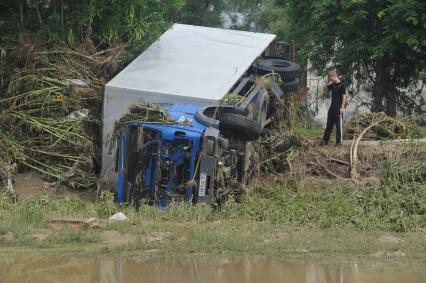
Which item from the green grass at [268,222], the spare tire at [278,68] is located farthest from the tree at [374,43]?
the green grass at [268,222]

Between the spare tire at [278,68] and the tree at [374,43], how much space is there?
158 inches

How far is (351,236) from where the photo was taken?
9.35 m

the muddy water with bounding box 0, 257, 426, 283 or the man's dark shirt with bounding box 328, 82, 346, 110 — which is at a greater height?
the man's dark shirt with bounding box 328, 82, 346, 110

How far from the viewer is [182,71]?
47.6 feet

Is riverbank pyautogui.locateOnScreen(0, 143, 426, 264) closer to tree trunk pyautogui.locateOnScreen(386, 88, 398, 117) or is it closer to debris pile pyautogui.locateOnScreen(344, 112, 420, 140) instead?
debris pile pyautogui.locateOnScreen(344, 112, 420, 140)

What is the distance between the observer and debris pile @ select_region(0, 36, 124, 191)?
44.3 ft

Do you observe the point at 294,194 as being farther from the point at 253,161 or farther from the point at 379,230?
the point at 379,230

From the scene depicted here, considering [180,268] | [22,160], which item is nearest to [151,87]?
[22,160]

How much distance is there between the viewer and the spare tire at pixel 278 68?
15.3 meters

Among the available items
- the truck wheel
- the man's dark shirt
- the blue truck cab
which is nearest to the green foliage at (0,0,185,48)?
the blue truck cab

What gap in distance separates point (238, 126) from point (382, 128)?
488 centimetres

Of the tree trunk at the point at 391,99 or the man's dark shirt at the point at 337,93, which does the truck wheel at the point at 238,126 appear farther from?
the tree trunk at the point at 391,99

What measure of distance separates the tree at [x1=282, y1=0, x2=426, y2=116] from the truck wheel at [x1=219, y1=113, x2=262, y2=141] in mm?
8125

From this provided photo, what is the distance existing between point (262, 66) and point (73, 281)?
29.4 feet
